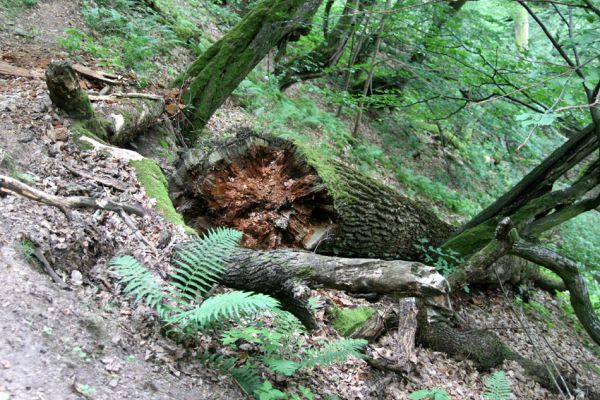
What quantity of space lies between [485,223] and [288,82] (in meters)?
5.58

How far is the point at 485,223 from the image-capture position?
7.22 m

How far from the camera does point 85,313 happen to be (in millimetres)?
3047

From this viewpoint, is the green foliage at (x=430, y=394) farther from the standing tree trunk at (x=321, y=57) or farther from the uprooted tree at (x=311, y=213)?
the standing tree trunk at (x=321, y=57)

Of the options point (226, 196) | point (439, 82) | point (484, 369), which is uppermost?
point (439, 82)

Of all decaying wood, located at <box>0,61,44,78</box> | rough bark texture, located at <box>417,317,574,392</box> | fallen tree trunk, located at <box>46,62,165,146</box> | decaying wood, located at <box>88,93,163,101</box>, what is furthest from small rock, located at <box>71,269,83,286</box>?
rough bark texture, located at <box>417,317,574,392</box>

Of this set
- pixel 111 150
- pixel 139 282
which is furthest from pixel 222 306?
pixel 111 150

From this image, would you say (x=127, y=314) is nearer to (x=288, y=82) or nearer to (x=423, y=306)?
(x=423, y=306)

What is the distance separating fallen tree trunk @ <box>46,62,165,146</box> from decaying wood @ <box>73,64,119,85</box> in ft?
1.70

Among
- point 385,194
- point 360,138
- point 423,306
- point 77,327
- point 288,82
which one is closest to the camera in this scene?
point 77,327

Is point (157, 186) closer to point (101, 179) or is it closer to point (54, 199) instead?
point (101, 179)

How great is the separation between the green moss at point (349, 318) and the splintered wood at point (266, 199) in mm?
978

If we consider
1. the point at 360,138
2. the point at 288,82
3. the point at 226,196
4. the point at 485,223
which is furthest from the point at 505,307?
the point at 288,82

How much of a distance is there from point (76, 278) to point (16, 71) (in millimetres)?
3709

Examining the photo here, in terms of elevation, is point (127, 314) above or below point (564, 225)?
below
